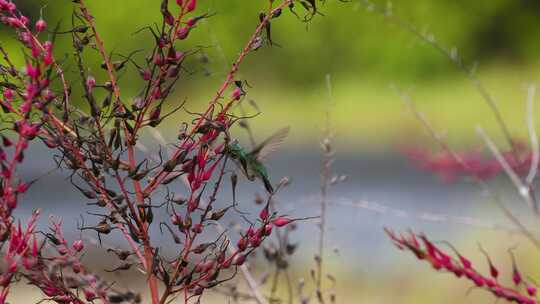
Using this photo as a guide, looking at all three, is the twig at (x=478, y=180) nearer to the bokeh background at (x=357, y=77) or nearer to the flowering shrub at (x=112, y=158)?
the flowering shrub at (x=112, y=158)

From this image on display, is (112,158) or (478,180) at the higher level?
(478,180)

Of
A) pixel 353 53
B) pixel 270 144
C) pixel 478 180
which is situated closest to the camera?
pixel 270 144

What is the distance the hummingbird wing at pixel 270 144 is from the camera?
1.94m

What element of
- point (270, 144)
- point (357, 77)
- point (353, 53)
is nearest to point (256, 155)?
point (270, 144)

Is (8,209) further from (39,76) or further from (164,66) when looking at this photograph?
(164,66)

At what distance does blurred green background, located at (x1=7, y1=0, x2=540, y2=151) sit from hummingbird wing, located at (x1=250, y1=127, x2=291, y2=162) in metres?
12.9

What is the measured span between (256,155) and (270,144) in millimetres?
39

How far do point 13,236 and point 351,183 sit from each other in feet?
30.2

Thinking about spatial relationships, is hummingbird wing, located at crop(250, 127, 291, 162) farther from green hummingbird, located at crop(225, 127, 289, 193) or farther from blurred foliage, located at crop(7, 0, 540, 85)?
blurred foliage, located at crop(7, 0, 540, 85)

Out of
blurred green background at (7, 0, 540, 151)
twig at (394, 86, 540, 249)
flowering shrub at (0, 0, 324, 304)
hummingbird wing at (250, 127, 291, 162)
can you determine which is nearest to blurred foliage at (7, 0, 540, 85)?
blurred green background at (7, 0, 540, 151)

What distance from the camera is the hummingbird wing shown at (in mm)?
1940

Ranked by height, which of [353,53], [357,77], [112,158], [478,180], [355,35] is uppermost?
[355,35]

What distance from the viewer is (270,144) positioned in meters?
2.02

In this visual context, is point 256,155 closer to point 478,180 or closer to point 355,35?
point 478,180
